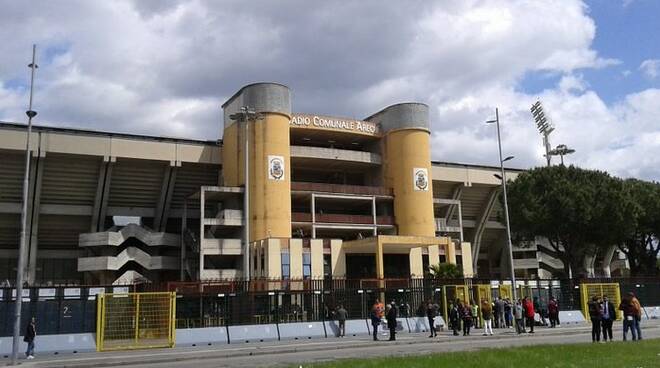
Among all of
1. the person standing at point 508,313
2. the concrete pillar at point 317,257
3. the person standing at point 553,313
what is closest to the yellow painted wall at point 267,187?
the concrete pillar at point 317,257

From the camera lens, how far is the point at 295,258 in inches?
2128

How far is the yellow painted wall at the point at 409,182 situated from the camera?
62.5 metres

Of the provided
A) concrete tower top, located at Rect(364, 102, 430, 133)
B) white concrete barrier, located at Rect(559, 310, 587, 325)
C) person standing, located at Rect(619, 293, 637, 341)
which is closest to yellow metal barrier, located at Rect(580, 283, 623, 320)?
white concrete barrier, located at Rect(559, 310, 587, 325)

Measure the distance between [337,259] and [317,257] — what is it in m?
2.12

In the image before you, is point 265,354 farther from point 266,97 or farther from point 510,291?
point 266,97

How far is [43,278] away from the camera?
60.1 metres

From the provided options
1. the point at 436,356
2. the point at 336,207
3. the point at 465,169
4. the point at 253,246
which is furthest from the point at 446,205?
the point at 436,356

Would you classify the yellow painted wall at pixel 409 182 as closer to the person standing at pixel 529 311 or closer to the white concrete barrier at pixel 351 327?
the white concrete barrier at pixel 351 327

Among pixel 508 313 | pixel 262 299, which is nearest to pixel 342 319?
pixel 262 299

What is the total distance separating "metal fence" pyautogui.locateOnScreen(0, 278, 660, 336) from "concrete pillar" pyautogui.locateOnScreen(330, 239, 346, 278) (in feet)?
62.7

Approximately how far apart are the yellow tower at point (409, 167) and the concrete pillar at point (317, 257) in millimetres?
10604

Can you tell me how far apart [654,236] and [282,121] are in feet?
128

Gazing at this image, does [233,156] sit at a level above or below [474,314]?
above

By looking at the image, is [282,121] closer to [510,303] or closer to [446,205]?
[446,205]
